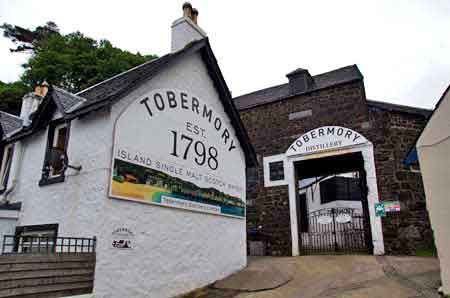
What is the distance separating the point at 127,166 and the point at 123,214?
115 centimetres

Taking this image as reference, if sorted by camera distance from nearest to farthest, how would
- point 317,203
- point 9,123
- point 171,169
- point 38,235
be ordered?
1. point 38,235
2. point 171,169
3. point 9,123
4. point 317,203

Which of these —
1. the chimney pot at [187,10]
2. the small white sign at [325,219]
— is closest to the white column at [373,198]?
the chimney pot at [187,10]

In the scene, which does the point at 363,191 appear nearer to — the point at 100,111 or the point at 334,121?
the point at 334,121

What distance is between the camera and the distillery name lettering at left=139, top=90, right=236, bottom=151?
951 cm

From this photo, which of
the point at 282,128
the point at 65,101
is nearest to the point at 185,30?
the point at 65,101

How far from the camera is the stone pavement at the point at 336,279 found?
8.23m

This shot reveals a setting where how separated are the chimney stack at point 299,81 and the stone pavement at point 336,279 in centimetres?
794

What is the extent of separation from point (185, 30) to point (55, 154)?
6528 millimetres

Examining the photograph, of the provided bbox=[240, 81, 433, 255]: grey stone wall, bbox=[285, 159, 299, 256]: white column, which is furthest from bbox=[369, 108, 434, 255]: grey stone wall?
bbox=[285, 159, 299, 256]: white column

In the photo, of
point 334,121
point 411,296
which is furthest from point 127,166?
point 334,121

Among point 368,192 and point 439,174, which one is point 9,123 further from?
point 368,192

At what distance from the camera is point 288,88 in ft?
58.1

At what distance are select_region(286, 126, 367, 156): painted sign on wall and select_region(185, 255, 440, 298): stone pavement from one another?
4624 millimetres

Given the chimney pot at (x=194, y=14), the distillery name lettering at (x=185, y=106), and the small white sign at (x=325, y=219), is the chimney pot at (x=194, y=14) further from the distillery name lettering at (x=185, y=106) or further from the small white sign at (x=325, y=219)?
the small white sign at (x=325, y=219)
